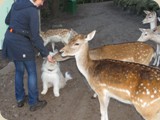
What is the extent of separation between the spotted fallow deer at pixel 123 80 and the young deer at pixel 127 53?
2.51 feet

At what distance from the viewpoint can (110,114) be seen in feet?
19.0

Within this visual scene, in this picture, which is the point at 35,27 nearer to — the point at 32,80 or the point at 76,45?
the point at 76,45

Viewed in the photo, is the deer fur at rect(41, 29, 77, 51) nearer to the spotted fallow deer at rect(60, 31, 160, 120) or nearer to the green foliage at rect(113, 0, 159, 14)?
the spotted fallow deer at rect(60, 31, 160, 120)

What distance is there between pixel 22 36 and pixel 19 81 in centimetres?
80

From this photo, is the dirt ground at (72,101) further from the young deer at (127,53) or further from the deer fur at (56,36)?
the young deer at (127,53)

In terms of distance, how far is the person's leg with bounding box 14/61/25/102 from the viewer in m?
5.77

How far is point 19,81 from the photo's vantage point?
234 inches

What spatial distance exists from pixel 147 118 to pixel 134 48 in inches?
72.4

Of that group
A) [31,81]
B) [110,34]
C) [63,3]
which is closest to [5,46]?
[31,81]

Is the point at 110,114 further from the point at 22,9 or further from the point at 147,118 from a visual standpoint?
the point at 22,9

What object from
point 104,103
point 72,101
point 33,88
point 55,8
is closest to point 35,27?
point 33,88

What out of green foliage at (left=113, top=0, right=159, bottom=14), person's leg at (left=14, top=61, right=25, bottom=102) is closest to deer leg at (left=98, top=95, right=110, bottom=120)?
person's leg at (left=14, top=61, right=25, bottom=102)

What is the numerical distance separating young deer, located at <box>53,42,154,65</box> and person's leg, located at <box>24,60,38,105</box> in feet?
1.55

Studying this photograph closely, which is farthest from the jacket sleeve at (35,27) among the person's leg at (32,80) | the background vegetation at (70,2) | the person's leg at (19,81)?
the background vegetation at (70,2)
